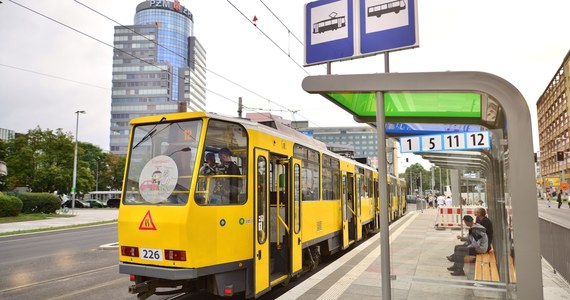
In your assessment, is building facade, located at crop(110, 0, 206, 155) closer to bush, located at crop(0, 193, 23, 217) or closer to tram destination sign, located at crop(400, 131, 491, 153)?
bush, located at crop(0, 193, 23, 217)

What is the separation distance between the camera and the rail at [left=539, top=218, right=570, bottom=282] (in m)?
7.21

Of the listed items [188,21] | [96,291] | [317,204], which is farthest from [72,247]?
[188,21]

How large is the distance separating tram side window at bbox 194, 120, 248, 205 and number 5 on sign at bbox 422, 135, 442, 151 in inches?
105

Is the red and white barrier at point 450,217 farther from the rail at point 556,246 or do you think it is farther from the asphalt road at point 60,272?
the asphalt road at point 60,272

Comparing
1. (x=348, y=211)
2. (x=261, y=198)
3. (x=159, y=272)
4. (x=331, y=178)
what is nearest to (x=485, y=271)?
(x=261, y=198)

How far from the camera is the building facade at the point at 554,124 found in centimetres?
6644

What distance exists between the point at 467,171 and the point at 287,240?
4650mm

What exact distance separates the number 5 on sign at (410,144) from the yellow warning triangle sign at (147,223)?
145 inches

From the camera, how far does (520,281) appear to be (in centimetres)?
292

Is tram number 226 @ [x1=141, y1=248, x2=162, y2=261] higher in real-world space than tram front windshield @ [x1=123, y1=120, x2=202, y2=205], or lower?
lower

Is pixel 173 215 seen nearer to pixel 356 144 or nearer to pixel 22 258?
pixel 22 258

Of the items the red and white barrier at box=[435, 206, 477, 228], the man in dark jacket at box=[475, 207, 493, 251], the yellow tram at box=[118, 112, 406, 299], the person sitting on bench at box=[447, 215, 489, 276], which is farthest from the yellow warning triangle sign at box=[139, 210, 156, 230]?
the red and white barrier at box=[435, 206, 477, 228]

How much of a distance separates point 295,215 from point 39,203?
33.2 metres

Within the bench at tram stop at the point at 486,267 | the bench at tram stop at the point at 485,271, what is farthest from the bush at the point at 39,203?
the bench at tram stop at the point at 486,267
